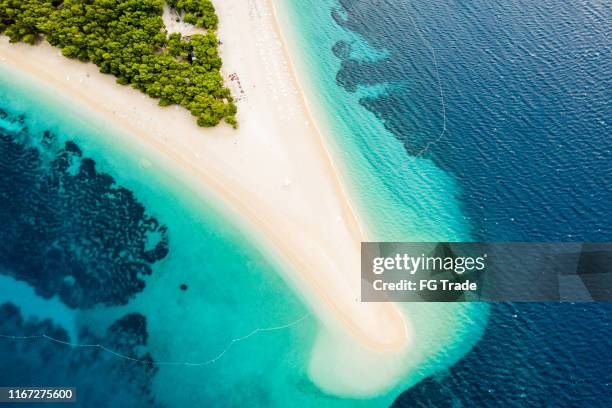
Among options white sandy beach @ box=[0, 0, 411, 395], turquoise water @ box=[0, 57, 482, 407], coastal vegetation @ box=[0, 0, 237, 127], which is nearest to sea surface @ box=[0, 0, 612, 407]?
turquoise water @ box=[0, 57, 482, 407]

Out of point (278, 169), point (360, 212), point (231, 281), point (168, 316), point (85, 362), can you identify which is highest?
point (278, 169)

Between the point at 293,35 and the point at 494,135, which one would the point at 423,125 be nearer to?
the point at 494,135

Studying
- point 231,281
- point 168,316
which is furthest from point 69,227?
point 231,281

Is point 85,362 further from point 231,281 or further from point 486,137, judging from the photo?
point 486,137

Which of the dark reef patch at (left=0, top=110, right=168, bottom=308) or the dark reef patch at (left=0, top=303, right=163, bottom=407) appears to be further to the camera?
the dark reef patch at (left=0, top=110, right=168, bottom=308)

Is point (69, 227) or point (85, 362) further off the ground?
point (69, 227)

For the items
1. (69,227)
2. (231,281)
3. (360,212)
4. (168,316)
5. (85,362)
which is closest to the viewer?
(85,362)

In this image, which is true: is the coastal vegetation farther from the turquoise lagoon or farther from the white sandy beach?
the turquoise lagoon
